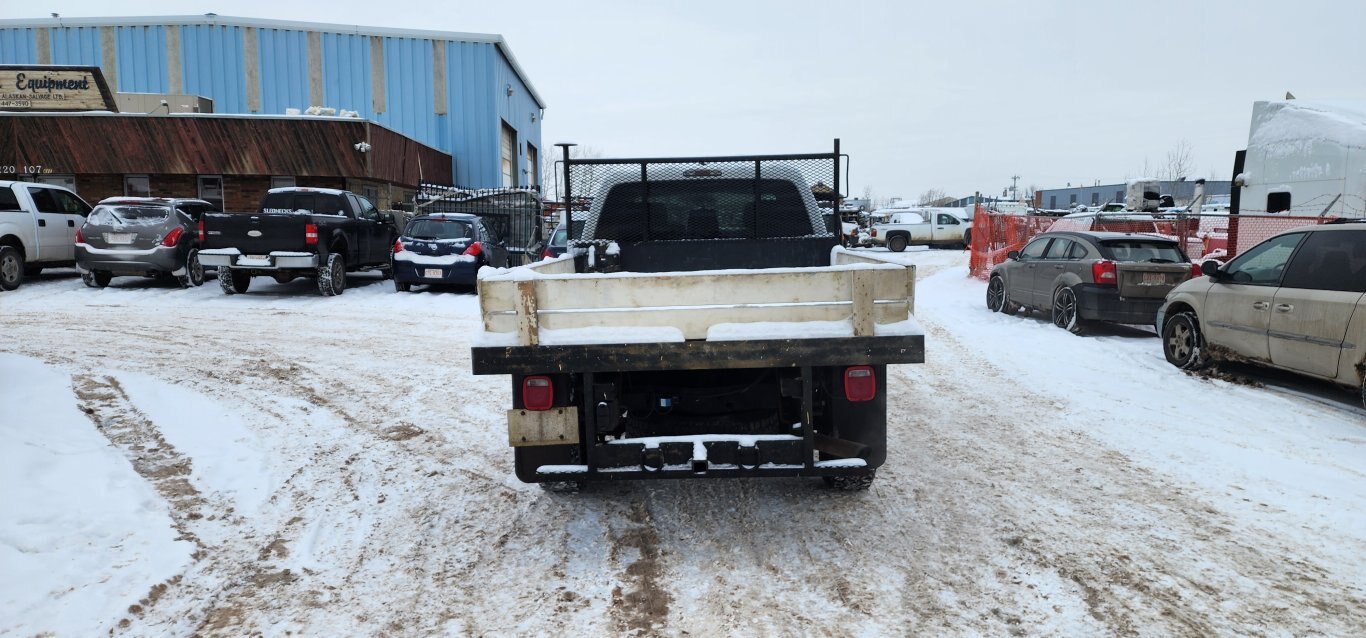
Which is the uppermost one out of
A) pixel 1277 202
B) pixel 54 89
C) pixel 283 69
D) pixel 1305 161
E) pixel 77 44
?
pixel 77 44

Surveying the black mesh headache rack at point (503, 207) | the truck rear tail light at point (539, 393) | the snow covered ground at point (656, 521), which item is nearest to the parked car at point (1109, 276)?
the snow covered ground at point (656, 521)

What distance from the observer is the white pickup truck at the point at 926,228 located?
35.2m

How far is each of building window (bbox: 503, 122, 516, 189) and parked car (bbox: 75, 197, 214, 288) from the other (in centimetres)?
1863

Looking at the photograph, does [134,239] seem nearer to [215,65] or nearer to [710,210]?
[710,210]

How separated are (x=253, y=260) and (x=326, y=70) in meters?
18.4

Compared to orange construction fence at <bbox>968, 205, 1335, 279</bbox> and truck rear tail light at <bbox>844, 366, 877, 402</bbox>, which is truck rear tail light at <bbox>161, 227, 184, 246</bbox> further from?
orange construction fence at <bbox>968, 205, 1335, 279</bbox>

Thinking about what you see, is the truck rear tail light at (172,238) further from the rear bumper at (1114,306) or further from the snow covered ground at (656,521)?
the rear bumper at (1114,306)

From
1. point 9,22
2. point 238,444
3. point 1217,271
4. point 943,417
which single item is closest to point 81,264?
point 238,444

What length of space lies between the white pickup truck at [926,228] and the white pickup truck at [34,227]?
91.5 feet

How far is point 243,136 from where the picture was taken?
884 inches

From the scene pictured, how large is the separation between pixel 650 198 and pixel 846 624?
4218 mm

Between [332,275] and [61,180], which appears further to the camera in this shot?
[61,180]

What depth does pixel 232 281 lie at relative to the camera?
582 inches

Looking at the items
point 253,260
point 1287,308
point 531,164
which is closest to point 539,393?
point 1287,308
